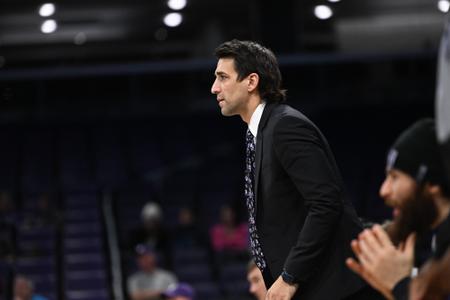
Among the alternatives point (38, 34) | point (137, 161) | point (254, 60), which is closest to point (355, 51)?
point (137, 161)

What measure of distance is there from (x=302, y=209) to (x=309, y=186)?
17 cm

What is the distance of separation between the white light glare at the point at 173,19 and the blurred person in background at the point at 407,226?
14984mm

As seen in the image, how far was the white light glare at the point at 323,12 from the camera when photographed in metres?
16.1

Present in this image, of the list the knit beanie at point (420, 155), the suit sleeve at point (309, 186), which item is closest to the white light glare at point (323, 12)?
the suit sleeve at point (309, 186)

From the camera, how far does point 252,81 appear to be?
385cm

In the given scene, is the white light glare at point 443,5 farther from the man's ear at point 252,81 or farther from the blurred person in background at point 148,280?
the man's ear at point 252,81

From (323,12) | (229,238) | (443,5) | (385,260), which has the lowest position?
(385,260)

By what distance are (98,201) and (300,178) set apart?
1327 centimetres

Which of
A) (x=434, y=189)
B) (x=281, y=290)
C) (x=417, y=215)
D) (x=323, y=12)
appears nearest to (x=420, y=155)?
(x=434, y=189)

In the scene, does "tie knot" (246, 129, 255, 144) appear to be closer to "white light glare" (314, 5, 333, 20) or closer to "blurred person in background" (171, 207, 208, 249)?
"blurred person in background" (171, 207, 208, 249)

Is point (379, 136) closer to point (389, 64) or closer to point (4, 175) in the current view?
point (389, 64)

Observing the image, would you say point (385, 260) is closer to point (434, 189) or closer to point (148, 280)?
point (434, 189)

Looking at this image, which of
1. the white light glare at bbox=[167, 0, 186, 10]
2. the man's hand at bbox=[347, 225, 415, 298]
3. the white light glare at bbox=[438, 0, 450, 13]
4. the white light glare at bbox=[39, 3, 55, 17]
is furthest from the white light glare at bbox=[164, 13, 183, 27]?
the man's hand at bbox=[347, 225, 415, 298]

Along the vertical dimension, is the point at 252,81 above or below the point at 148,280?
below
